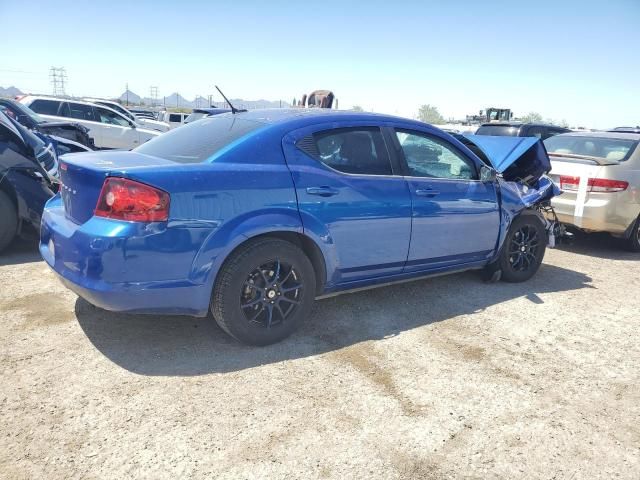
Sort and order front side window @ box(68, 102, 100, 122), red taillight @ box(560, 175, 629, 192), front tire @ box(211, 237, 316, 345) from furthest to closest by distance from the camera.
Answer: front side window @ box(68, 102, 100, 122)
red taillight @ box(560, 175, 629, 192)
front tire @ box(211, 237, 316, 345)

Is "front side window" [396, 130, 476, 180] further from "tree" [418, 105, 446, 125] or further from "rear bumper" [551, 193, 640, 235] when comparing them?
"tree" [418, 105, 446, 125]

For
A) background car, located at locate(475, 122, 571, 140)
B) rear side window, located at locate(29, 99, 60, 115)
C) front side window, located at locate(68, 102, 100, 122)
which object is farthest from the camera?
front side window, located at locate(68, 102, 100, 122)

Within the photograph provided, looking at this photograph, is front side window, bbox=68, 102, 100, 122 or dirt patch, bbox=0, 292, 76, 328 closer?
dirt patch, bbox=0, 292, 76, 328

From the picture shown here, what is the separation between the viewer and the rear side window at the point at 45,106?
12773 millimetres

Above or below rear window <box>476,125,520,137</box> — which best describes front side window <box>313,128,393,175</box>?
below

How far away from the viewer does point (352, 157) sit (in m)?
3.71

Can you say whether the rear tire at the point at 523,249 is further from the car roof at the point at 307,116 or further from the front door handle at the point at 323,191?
the front door handle at the point at 323,191

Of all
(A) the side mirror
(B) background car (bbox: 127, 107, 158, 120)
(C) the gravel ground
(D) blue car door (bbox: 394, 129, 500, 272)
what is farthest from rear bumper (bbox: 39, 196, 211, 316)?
(B) background car (bbox: 127, 107, 158, 120)

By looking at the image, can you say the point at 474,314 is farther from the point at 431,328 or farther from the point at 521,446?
the point at 521,446

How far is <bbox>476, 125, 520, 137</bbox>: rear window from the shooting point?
1214cm

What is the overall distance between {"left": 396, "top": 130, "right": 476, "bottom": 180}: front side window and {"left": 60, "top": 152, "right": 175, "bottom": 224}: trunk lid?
1.91 m

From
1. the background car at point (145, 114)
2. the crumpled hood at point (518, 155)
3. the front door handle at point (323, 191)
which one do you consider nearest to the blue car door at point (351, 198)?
the front door handle at point (323, 191)

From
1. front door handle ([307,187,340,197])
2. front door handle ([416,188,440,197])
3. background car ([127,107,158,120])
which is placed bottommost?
front door handle ([416,188,440,197])

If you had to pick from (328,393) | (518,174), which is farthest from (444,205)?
(328,393)
